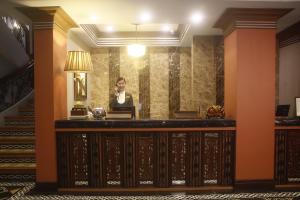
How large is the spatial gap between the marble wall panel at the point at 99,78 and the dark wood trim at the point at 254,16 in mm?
4624

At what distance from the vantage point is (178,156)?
486 cm

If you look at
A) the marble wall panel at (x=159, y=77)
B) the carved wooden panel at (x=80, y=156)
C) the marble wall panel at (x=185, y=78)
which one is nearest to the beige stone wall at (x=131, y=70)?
the marble wall panel at (x=159, y=77)

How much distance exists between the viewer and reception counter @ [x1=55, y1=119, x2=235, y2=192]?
481 centimetres

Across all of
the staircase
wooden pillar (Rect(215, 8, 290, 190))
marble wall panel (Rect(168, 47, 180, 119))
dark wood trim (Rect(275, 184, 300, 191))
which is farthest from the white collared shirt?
dark wood trim (Rect(275, 184, 300, 191))

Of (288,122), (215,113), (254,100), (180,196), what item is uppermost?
(254,100)

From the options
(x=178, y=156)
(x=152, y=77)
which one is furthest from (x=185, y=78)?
(x=178, y=156)

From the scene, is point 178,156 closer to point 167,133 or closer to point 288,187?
point 167,133

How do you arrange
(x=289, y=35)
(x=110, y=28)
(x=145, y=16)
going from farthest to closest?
1. (x=110, y=28)
2. (x=289, y=35)
3. (x=145, y=16)

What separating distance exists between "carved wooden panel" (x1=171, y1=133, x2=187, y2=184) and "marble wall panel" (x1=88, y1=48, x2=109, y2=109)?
14.2 feet

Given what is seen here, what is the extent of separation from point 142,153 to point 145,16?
7.86 feet

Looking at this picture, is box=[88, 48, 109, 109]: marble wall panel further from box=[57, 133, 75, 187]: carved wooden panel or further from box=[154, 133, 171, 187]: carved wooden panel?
box=[154, 133, 171, 187]: carved wooden panel

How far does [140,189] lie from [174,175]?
0.61m

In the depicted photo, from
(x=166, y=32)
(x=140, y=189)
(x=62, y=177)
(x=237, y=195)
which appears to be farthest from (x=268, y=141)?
(x=166, y=32)

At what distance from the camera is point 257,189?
493cm
